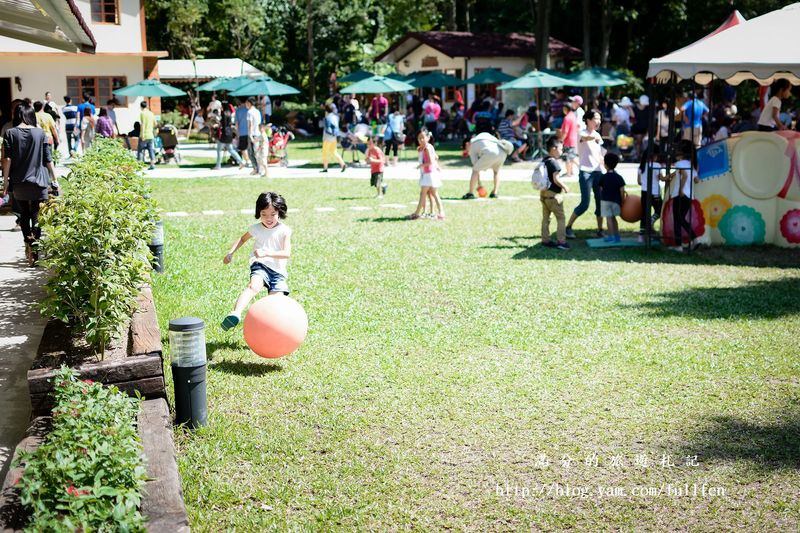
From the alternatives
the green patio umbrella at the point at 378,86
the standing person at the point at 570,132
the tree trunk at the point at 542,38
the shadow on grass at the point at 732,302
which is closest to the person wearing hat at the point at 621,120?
the tree trunk at the point at 542,38

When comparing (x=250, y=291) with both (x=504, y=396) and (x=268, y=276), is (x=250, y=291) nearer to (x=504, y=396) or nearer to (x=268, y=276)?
(x=268, y=276)

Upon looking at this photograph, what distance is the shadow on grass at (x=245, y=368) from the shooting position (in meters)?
7.01

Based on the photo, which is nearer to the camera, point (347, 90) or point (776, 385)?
point (776, 385)

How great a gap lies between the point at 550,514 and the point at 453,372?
7.76 ft

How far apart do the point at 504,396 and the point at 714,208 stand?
7.01 meters

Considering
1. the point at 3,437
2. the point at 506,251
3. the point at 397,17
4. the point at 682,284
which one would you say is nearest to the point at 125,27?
the point at 397,17

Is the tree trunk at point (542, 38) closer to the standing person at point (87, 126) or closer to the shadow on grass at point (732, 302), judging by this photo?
the standing person at point (87, 126)

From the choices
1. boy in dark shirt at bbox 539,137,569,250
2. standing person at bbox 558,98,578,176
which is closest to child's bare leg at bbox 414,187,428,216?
boy in dark shirt at bbox 539,137,569,250

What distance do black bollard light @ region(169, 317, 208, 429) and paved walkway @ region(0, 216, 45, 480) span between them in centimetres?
100

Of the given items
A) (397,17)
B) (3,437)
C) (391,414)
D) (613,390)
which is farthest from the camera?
(397,17)

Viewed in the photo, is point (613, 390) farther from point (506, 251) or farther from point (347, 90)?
point (347, 90)

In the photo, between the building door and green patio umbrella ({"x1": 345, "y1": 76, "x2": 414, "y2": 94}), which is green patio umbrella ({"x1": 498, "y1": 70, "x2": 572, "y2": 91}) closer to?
green patio umbrella ({"x1": 345, "y1": 76, "x2": 414, "y2": 94})

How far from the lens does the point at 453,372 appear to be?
23.0 feet

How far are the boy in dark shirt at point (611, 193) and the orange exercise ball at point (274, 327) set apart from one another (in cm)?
684
